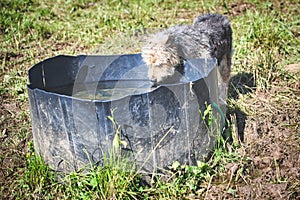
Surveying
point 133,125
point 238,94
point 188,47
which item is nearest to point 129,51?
point 188,47

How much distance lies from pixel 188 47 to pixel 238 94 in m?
0.73

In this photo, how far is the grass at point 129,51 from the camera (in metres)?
2.94

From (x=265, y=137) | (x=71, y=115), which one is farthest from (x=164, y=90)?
(x=265, y=137)

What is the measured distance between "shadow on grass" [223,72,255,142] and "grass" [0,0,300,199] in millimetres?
34

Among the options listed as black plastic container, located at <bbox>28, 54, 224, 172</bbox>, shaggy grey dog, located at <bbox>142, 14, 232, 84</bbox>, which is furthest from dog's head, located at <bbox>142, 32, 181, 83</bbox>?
black plastic container, located at <bbox>28, 54, 224, 172</bbox>

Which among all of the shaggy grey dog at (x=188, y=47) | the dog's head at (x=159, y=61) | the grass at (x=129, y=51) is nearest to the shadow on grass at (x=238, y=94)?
the grass at (x=129, y=51)

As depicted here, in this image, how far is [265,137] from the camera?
11.5 feet

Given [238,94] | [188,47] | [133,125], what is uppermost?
[188,47]

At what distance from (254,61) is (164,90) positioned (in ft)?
7.41

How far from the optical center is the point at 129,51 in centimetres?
584

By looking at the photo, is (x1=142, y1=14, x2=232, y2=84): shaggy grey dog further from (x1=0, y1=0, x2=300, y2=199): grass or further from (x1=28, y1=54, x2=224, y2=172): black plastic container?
(x1=28, y1=54, x2=224, y2=172): black plastic container

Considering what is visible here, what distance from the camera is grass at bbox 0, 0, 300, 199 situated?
2.94 m

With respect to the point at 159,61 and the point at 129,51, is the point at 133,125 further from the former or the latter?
the point at 129,51

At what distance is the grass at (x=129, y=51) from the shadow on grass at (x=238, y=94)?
3 centimetres
